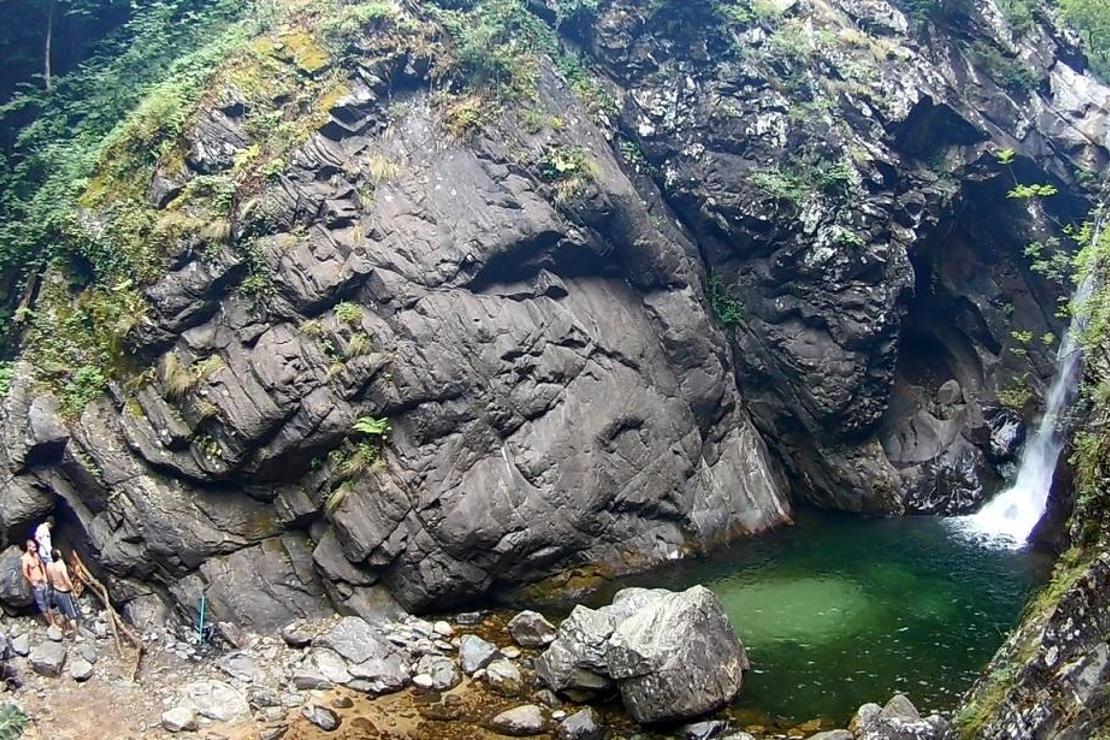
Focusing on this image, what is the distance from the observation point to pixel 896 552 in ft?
71.6

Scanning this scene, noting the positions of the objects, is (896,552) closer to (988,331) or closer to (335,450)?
(988,331)

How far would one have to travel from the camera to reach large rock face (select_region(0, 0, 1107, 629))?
57.8 ft

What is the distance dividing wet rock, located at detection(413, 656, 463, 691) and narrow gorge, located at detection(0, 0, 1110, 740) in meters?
0.16

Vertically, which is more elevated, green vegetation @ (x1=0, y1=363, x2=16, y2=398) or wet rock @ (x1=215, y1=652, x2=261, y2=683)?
green vegetation @ (x1=0, y1=363, x2=16, y2=398)

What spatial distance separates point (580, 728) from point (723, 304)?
15.9 meters

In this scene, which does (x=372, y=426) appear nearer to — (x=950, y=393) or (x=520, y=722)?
(x=520, y=722)

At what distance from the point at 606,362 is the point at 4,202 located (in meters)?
15.5

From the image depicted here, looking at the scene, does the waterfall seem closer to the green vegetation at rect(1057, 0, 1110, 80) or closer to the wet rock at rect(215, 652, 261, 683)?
the green vegetation at rect(1057, 0, 1110, 80)

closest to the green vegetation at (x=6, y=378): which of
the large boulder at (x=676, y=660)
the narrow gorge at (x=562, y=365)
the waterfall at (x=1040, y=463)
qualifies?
the narrow gorge at (x=562, y=365)

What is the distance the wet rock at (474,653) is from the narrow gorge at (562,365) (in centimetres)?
8

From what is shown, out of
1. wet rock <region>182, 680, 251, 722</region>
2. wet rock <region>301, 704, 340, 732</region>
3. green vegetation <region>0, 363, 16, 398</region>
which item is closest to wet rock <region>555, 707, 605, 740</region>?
wet rock <region>301, 704, 340, 732</region>

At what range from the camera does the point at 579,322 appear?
22328 millimetres

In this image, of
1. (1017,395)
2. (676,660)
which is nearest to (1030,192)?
(1017,395)

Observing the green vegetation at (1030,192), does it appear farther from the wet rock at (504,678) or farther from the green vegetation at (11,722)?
the green vegetation at (11,722)
